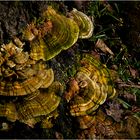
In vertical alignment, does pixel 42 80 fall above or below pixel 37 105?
above

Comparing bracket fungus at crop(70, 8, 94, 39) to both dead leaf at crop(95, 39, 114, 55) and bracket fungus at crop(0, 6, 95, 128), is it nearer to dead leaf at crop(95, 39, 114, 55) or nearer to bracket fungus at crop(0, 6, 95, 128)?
bracket fungus at crop(0, 6, 95, 128)

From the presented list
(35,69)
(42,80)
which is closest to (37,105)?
(42,80)

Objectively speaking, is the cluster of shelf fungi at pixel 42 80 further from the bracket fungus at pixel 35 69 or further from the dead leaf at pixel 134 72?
the dead leaf at pixel 134 72

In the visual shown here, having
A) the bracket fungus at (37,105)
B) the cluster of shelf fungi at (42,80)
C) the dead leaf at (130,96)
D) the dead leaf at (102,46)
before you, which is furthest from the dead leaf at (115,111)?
the bracket fungus at (37,105)

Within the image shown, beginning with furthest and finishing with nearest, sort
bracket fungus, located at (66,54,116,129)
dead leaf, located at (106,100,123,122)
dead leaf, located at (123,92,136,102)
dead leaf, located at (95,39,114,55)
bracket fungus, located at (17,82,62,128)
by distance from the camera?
1. dead leaf, located at (95,39,114,55)
2. dead leaf, located at (123,92,136,102)
3. dead leaf, located at (106,100,123,122)
4. bracket fungus, located at (66,54,116,129)
5. bracket fungus, located at (17,82,62,128)

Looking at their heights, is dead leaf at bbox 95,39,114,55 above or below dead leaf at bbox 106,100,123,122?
above

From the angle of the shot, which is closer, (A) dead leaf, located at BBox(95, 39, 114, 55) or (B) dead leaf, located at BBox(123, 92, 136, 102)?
(B) dead leaf, located at BBox(123, 92, 136, 102)

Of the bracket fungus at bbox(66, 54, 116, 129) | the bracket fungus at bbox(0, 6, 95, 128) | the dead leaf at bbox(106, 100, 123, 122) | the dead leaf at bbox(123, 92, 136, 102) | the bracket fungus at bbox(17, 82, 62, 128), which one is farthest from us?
the dead leaf at bbox(123, 92, 136, 102)

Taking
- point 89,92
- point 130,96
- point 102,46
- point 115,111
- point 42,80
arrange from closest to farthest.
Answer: point 42,80 < point 89,92 < point 115,111 < point 130,96 < point 102,46

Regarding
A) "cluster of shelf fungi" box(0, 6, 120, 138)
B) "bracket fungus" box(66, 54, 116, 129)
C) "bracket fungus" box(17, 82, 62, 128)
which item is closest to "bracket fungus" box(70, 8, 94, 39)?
"cluster of shelf fungi" box(0, 6, 120, 138)

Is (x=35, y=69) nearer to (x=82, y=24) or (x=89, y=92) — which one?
(x=89, y=92)

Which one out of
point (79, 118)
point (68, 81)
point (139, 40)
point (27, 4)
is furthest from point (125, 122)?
point (27, 4)

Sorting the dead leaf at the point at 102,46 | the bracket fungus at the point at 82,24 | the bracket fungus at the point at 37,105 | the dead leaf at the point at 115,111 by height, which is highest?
the bracket fungus at the point at 82,24
